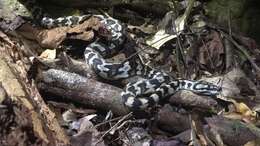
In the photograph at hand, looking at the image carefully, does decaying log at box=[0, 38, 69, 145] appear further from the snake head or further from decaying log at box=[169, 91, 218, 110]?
the snake head

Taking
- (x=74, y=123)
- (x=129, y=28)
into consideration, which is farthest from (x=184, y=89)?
(x=129, y=28)

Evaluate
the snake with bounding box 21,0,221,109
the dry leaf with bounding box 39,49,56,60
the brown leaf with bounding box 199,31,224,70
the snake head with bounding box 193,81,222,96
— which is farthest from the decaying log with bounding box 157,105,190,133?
the brown leaf with bounding box 199,31,224,70

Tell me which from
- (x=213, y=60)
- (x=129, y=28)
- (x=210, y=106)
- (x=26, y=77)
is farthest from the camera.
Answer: (x=129, y=28)

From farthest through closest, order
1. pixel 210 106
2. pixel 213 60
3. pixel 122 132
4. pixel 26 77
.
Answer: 1. pixel 213 60
2. pixel 210 106
3. pixel 122 132
4. pixel 26 77

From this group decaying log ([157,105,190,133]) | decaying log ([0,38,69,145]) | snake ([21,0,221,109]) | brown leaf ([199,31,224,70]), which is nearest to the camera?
decaying log ([0,38,69,145])

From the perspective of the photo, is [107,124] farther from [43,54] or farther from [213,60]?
[213,60]

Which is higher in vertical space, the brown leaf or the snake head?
the brown leaf

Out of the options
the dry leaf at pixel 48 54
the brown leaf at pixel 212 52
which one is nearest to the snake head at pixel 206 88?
the brown leaf at pixel 212 52

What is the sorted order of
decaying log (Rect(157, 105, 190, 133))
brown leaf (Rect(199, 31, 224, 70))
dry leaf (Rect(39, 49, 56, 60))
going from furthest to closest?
brown leaf (Rect(199, 31, 224, 70))
dry leaf (Rect(39, 49, 56, 60))
decaying log (Rect(157, 105, 190, 133))
